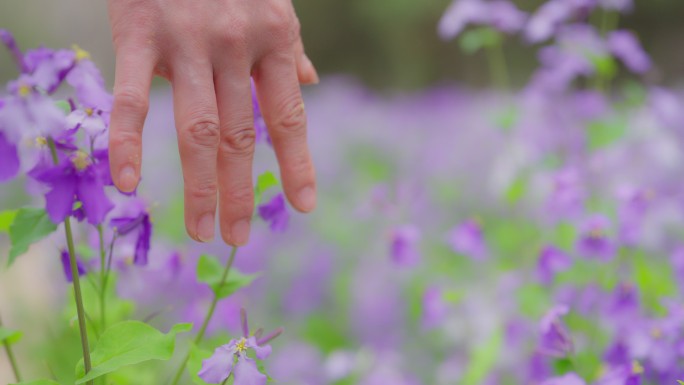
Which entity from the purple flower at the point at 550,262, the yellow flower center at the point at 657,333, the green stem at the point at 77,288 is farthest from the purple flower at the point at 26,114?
the purple flower at the point at 550,262

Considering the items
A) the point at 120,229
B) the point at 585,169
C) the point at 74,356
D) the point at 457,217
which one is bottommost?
the point at 457,217

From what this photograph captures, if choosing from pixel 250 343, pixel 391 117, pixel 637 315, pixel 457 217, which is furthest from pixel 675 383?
pixel 391 117

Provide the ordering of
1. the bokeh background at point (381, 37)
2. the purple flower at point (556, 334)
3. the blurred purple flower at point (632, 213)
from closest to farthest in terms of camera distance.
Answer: the purple flower at point (556, 334) < the blurred purple flower at point (632, 213) < the bokeh background at point (381, 37)

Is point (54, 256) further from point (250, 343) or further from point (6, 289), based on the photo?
point (250, 343)

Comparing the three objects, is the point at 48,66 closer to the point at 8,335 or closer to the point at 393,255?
the point at 8,335

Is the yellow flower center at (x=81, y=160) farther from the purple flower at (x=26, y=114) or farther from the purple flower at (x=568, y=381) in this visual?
the purple flower at (x=568, y=381)
